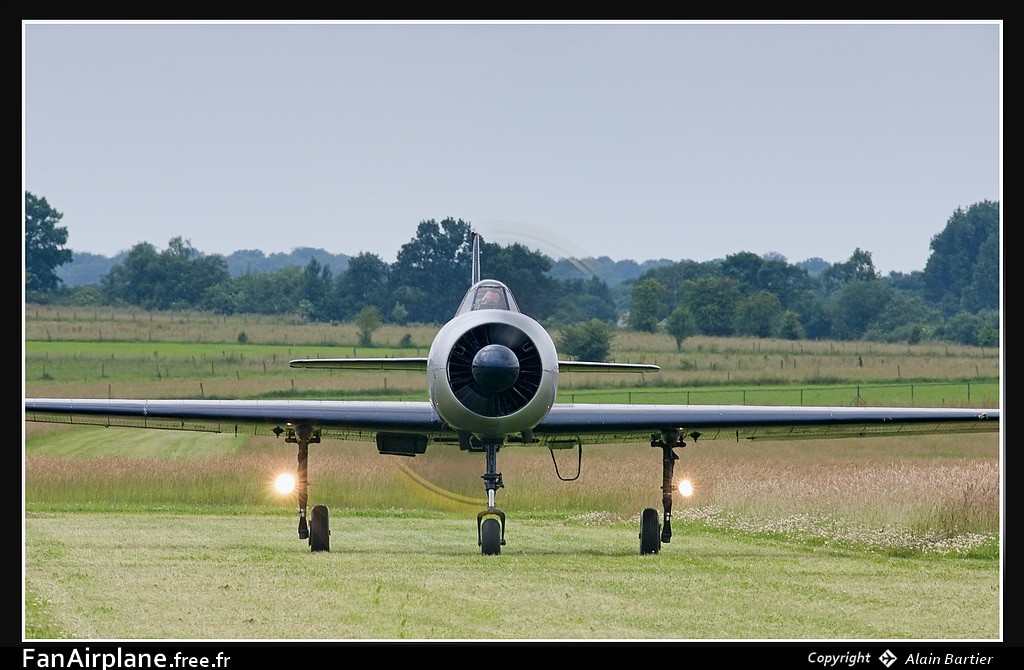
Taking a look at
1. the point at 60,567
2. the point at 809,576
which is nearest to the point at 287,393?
the point at 60,567

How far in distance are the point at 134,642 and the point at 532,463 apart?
15044 millimetres

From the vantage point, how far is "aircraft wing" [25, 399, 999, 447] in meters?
16.8

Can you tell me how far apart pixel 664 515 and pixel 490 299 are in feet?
13.2

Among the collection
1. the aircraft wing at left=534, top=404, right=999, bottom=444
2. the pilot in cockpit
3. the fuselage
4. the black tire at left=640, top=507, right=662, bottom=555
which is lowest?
the black tire at left=640, top=507, right=662, bottom=555

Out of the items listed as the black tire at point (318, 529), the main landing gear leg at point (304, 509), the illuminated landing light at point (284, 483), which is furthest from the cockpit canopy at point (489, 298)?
the black tire at point (318, 529)

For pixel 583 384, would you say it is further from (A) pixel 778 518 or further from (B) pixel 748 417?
(B) pixel 748 417

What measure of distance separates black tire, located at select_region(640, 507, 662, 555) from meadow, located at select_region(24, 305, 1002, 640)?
29 centimetres

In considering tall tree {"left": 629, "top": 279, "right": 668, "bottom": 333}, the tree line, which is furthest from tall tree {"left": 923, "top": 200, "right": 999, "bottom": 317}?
tall tree {"left": 629, "top": 279, "right": 668, "bottom": 333}

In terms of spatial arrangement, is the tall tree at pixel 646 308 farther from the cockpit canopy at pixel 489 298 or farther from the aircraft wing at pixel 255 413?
the cockpit canopy at pixel 489 298

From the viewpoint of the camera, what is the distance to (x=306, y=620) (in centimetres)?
1133

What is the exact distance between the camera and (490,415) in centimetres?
1485

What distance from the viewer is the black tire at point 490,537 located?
16016 millimetres

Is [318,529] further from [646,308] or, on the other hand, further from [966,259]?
[966,259]

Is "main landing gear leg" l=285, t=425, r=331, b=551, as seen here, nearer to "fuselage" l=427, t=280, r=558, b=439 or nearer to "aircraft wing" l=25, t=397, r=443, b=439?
"aircraft wing" l=25, t=397, r=443, b=439
